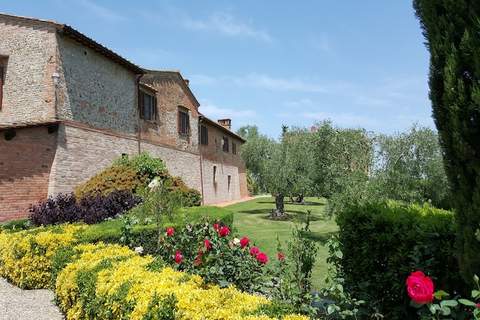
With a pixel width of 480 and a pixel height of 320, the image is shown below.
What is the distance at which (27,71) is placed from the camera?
14.7 m

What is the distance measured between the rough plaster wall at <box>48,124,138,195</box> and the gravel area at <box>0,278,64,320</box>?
734 centimetres

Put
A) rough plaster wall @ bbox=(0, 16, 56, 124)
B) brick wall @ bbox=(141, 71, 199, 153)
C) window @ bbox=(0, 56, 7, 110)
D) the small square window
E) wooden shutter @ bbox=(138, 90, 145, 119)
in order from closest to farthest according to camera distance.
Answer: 1. rough plaster wall @ bbox=(0, 16, 56, 124)
2. window @ bbox=(0, 56, 7, 110)
3. wooden shutter @ bbox=(138, 90, 145, 119)
4. brick wall @ bbox=(141, 71, 199, 153)
5. the small square window

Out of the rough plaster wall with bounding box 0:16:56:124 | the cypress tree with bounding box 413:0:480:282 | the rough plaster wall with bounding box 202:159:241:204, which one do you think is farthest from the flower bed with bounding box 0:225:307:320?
the rough plaster wall with bounding box 202:159:241:204

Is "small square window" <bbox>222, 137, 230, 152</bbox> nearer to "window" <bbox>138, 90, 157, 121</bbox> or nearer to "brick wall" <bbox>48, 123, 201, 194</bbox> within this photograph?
"window" <bbox>138, 90, 157, 121</bbox>

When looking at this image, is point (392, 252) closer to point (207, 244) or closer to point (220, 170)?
point (207, 244)

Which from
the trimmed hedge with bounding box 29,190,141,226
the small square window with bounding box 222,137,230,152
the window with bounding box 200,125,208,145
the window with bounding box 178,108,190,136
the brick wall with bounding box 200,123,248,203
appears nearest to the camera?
the trimmed hedge with bounding box 29,190,141,226

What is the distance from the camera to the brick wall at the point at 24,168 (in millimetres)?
13070

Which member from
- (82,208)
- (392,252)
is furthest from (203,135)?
(392,252)

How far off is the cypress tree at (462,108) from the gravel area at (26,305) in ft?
17.6

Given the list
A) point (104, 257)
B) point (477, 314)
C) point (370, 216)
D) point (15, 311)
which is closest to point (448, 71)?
point (477, 314)

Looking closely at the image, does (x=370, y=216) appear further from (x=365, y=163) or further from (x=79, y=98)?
(x=79, y=98)

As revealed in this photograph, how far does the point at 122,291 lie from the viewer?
4328 mm

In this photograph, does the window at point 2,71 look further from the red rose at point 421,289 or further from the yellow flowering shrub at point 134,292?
the red rose at point 421,289

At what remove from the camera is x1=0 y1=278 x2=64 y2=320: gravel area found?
18.8 ft
